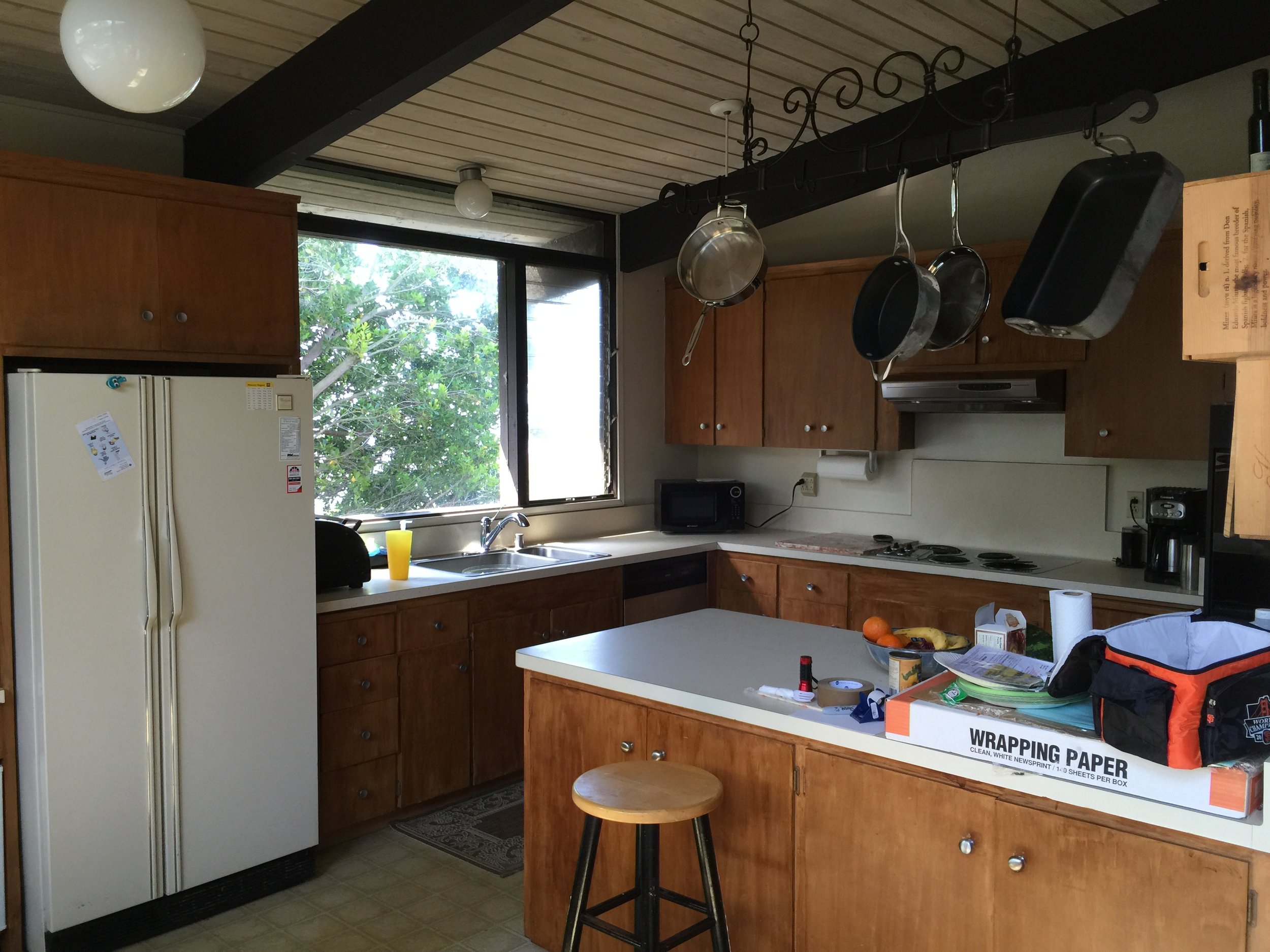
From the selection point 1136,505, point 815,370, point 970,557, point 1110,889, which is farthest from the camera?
point 815,370

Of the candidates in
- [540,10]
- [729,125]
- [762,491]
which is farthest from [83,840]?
[762,491]

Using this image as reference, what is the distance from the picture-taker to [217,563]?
303 cm

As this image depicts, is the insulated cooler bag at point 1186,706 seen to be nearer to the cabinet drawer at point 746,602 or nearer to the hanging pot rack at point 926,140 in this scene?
the hanging pot rack at point 926,140

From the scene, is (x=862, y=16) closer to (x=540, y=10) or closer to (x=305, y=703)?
(x=540, y=10)

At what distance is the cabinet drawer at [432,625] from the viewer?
3.64m

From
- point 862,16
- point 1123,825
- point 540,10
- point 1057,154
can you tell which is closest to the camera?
point 1123,825

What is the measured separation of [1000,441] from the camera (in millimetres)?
4527

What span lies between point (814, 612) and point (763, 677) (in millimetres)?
2203

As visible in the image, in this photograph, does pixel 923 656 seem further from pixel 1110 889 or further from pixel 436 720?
pixel 436 720

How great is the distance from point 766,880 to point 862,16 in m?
2.46

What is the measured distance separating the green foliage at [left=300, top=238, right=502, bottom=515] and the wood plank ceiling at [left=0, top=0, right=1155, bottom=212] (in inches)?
17.5

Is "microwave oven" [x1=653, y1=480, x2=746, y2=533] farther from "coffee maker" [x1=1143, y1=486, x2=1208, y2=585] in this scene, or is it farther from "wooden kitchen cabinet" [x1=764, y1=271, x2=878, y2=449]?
"coffee maker" [x1=1143, y1=486, x2=1208, y2=585]

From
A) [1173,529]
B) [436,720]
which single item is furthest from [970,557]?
[436,720]

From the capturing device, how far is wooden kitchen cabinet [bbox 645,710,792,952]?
2.20 metres
